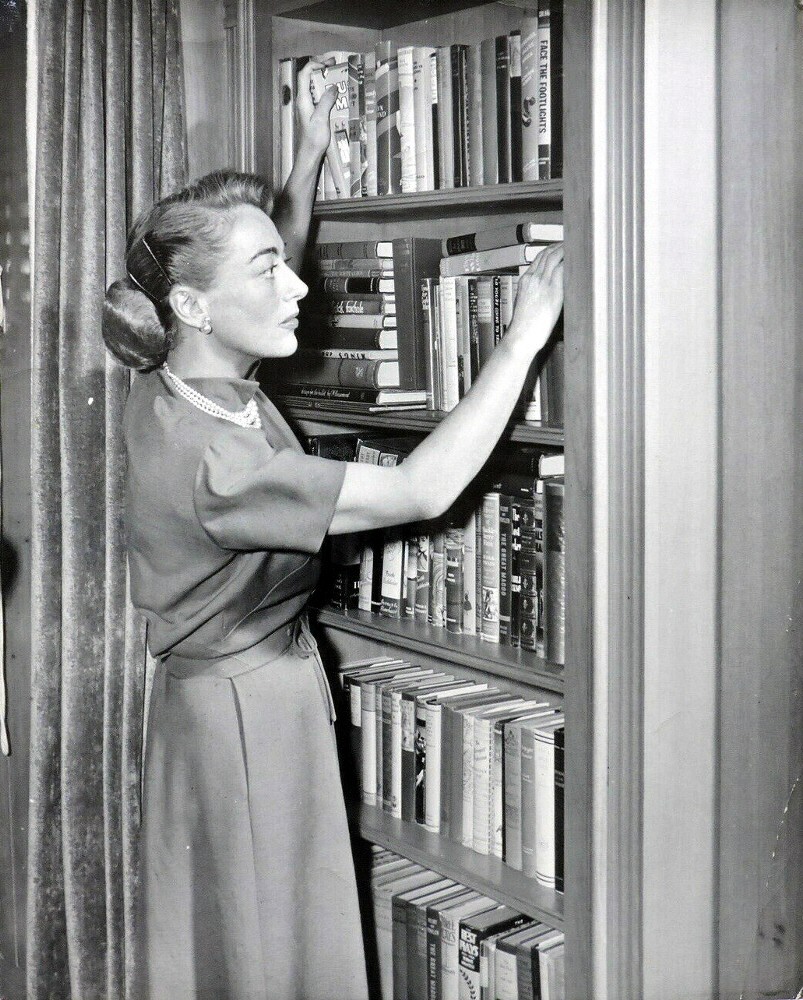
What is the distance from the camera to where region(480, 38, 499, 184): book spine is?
1.76 metres

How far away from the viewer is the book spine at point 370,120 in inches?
77.8

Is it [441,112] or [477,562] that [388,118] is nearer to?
[441,112]

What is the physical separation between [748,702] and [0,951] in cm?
148

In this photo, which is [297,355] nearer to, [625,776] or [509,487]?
[509,487]

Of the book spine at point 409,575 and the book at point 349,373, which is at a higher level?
the book at point 349,373

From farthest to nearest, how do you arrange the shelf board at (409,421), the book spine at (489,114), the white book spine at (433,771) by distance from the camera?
the white book spine at (433,771) < the book spine at (489,114) < the shelf board at (409,421)

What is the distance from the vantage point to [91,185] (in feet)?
6.42

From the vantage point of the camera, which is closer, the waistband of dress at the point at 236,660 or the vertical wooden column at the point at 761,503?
the vertical wooden column at the point at 761,503

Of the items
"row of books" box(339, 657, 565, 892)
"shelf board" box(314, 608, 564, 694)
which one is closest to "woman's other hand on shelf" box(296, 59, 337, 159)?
"shelf board" box(314, 608, 564, 694)

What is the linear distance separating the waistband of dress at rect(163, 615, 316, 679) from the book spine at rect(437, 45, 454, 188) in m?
0.80

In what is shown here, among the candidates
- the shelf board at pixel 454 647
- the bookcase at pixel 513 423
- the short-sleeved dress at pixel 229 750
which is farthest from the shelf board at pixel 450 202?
the shelf board at pixel 454 647

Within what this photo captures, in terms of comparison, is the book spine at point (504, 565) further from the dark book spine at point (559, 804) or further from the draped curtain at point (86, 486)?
the draped curtain at point (86, 486)

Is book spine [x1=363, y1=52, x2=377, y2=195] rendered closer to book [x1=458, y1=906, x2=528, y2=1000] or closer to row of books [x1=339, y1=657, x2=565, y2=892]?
row of books [x1=339, y1=657, x2=565, y2=892]

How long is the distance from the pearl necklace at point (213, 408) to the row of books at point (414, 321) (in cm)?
33
